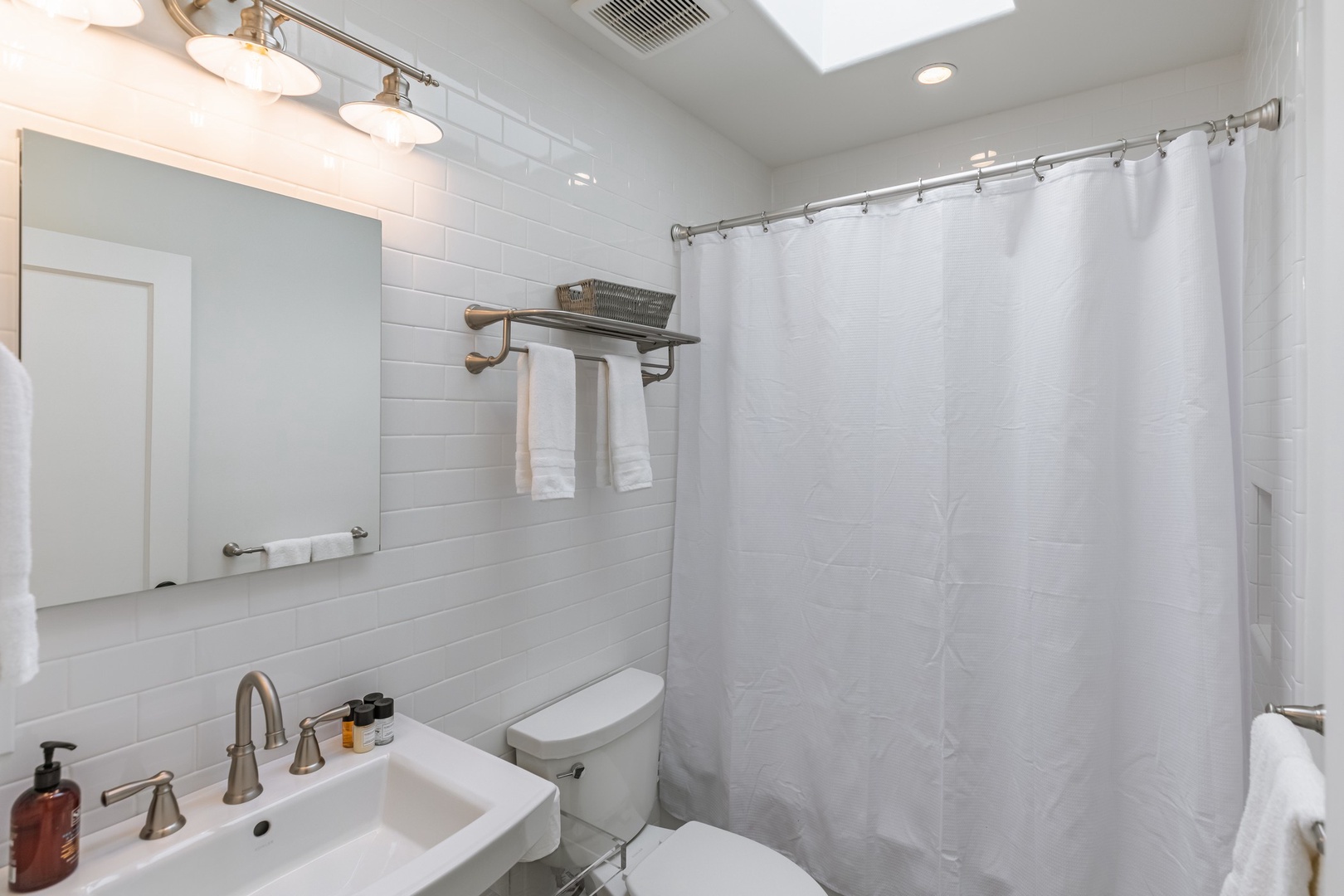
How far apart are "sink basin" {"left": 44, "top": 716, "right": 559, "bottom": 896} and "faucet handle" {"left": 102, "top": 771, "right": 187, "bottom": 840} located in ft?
0.05

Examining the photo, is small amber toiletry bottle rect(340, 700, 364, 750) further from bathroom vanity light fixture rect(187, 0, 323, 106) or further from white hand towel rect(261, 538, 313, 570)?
bathroom vanity light fixture rect(187, 0, 323, 106)

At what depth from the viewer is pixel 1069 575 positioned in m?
1.63

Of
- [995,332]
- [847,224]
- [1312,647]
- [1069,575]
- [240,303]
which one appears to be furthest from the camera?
[847,224]

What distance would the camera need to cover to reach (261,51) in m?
1.05

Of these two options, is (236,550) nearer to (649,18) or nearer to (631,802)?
(631,802)

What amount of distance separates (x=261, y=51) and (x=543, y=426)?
85cm

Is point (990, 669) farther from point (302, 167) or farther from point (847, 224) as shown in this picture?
point (302, 167)

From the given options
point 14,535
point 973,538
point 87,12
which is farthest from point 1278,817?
point 87,12

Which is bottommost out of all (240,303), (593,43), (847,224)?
(240,303)

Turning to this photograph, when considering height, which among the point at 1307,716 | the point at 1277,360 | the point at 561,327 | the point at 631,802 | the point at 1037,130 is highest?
the point at 1037,130

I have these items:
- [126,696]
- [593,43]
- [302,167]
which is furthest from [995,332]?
[126,696]

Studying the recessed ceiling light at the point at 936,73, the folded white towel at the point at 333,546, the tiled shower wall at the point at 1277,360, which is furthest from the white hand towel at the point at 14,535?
the recessed ceiling light at the point at 936,73

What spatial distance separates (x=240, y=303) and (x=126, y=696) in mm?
673

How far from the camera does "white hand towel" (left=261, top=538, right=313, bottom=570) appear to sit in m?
1.22
